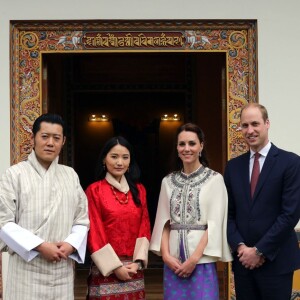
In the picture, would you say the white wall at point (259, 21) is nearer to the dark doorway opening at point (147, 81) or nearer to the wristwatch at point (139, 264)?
the wristwatch at point (139, 264)

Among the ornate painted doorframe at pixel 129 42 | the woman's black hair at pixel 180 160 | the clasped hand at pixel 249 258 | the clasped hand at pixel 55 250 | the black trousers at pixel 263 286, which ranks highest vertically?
the ornate painted doorframe at pixel 129 42

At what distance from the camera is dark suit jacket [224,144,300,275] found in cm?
301

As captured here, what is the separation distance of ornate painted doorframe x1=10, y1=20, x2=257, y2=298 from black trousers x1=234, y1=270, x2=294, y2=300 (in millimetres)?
1286

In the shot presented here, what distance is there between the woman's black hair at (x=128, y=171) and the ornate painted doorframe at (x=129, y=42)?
1.05 metres

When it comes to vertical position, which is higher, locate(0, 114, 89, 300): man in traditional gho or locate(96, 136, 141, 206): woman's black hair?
locate(96, 136, 141, 206): woman's black hair

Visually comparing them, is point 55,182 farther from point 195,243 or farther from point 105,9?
point 105,9

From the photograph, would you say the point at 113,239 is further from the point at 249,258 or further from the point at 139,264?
the point at 249,258

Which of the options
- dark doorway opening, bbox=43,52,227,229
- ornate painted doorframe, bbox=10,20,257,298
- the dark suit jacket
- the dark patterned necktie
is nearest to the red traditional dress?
the dark suit jacket

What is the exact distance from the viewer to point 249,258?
3045mm

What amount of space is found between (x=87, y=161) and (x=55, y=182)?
487cm

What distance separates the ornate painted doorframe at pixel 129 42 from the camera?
4246mm

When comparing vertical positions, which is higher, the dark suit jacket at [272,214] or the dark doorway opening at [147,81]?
the dark doorway opening at [147,81]

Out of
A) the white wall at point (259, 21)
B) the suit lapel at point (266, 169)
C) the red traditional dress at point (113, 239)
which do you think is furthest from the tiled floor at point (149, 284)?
the suit lapel at point (266, 169)

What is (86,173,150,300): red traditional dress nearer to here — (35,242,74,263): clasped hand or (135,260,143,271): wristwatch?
(135,260,143,271): wristwatch
